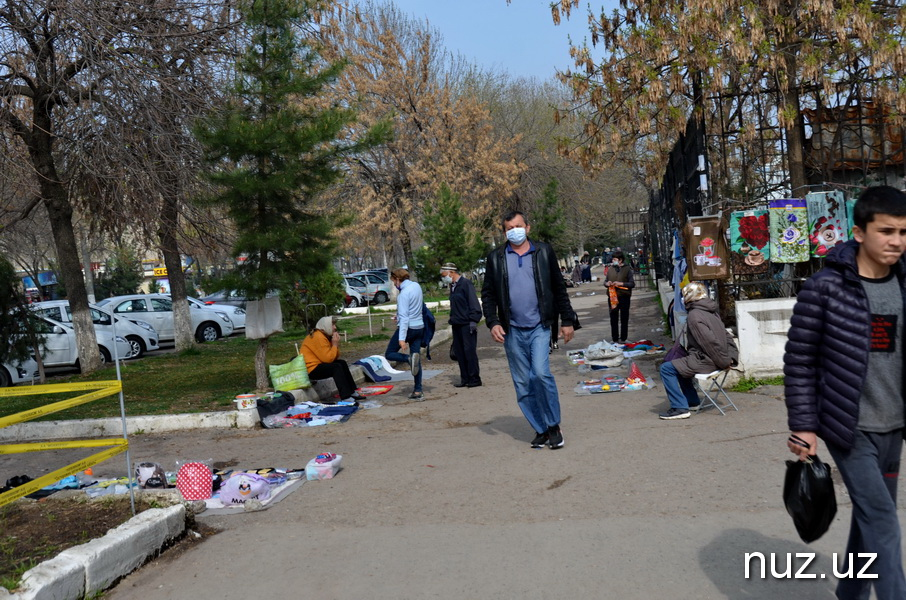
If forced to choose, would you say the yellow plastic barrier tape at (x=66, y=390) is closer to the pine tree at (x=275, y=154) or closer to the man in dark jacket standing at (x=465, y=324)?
the pine tree at (x=275, y=154)

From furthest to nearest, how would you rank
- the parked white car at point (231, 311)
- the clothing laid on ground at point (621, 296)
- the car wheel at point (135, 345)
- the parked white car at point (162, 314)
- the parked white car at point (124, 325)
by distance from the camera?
the parked white car at point (231, 311) → the parked white car at point (162, 314) → the car wheel at point (135, 345) → the parked white car at point (124, 325) → the clothing laid on ground at point (621, 296)

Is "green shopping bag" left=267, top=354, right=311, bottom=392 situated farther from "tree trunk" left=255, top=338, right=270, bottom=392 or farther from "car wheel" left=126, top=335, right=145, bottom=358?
"car wheel" left=126, top=335, right=145, bottom=358

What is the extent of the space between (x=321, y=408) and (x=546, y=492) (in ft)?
15.7

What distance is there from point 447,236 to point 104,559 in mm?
27004

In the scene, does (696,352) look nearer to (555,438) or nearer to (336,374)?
(555,438)

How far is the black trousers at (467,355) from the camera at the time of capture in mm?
12195

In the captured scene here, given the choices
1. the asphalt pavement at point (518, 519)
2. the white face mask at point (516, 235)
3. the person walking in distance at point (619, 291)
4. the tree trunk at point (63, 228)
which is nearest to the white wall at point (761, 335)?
the asphalt pavement at point (518, 519)

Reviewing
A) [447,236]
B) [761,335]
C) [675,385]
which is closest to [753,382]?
[761,335]

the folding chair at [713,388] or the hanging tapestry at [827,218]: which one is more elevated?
the hanging tapestry at [827,218]

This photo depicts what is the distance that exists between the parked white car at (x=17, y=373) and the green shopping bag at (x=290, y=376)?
24.5 feet

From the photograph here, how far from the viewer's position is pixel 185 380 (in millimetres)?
14953

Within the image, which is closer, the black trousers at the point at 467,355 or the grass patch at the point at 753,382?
the grass patch at the point at 753,382

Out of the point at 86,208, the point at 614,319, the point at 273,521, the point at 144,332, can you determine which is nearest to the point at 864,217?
the point at 273,521
